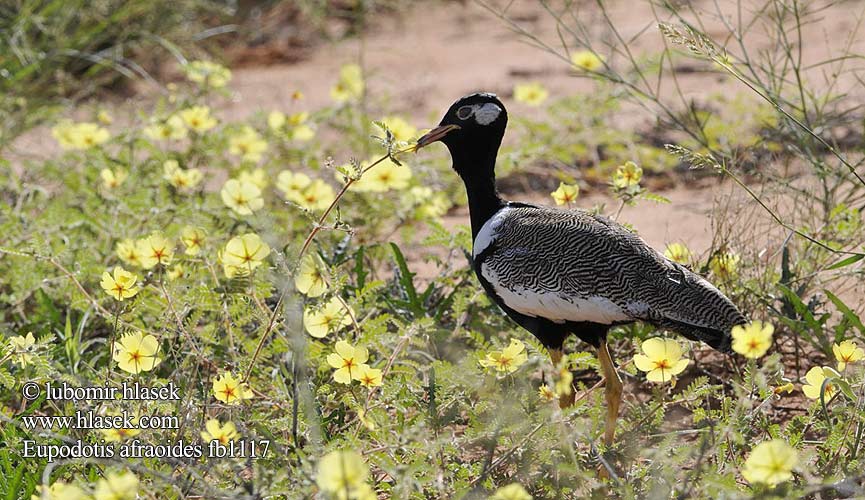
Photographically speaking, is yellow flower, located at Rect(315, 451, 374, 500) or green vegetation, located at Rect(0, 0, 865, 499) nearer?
yellow flower, located at Rect(315, 451, 374, 500)

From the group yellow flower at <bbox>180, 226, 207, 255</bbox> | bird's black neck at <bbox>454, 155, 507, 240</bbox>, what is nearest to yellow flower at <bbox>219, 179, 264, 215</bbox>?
yellow flower at <bbox>180, 226, 207, 255</bbox>

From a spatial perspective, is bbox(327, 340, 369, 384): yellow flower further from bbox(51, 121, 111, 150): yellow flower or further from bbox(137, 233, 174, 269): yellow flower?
bbox(51, 121, 111, 150): yellow flower

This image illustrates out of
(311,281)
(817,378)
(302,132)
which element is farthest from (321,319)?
(302,132)

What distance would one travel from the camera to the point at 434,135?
3275 millimetres

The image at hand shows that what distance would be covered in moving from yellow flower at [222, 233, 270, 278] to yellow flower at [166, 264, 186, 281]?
1.05 feet

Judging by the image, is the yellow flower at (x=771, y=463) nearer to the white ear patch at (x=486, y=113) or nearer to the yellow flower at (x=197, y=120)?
the white ear patch at (x=486, y=113)

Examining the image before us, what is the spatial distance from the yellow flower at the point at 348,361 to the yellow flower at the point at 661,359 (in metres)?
0.67

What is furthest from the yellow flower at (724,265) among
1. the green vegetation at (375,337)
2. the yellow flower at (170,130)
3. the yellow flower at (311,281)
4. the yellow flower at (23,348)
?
the yellow flower at (170,130)

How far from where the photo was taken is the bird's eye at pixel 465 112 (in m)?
3.29

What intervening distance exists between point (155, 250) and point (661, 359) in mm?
1390

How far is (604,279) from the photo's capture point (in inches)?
112

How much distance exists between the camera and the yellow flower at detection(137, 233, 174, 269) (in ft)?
9.70

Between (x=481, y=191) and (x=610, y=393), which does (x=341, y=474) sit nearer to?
(x=610, y=393)

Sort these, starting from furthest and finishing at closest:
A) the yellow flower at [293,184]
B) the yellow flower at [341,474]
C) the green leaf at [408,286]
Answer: the yellow flower at [293,184] → the green leaf at [408,286] → the yellow flower at [341,474]
